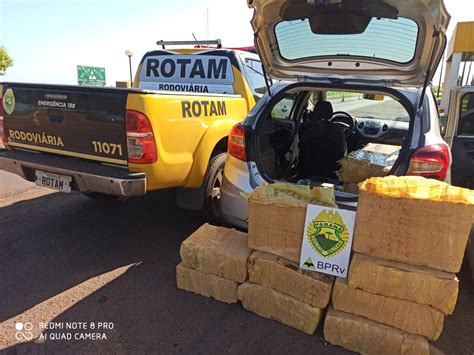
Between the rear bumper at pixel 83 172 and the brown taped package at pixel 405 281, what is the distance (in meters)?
1.76

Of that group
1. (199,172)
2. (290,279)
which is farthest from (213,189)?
(290,279)

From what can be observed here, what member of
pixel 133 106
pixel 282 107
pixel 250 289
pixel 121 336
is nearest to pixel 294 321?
pixel 250 289

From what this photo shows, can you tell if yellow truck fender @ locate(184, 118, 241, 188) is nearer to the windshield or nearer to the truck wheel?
the truck wheel

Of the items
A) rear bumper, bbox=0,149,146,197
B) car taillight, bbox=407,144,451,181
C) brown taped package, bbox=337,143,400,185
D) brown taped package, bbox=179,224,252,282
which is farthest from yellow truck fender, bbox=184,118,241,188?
car taillight, bbox=407,144,451,181

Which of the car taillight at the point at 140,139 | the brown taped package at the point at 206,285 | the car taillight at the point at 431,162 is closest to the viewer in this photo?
the car taillight at the point at 431,162

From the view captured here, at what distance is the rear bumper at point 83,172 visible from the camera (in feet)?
9.72

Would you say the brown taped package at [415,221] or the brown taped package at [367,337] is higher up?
the brown taped package at [415,221]

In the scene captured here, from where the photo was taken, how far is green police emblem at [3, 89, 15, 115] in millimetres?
3625

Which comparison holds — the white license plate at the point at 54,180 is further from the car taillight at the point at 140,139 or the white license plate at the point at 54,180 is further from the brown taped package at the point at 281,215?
the brown taped package at the point at 281,215

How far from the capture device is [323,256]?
2.42m

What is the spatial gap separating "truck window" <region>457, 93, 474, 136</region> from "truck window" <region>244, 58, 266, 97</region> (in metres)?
2.44

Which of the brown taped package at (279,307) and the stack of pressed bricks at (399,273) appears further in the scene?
the brown taped package at (279,307)

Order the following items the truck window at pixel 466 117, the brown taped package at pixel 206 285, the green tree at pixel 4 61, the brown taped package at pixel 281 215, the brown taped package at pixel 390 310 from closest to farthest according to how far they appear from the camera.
Result: the brown taped package at pixel 390 310 → the brown taped package at pixel 281 215 → the brown taped package at pixel 206 285 → the truck window at pixel 466 117 → the green tree at pixel 4 61

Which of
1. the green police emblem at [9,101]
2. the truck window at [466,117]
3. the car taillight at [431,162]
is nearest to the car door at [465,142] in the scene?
the truck window at [466,117]
